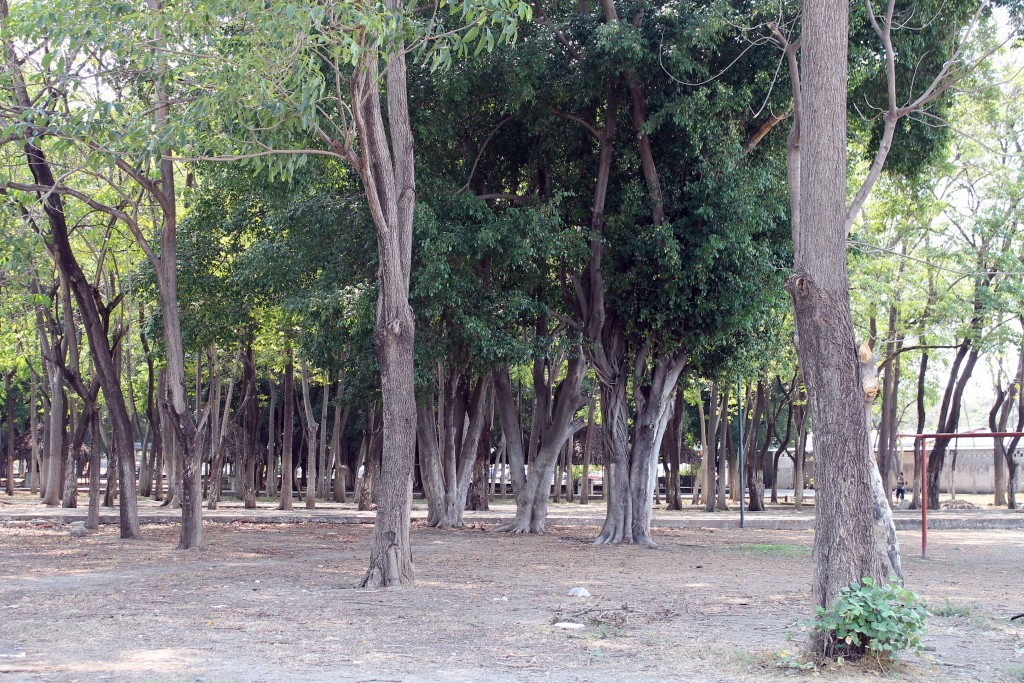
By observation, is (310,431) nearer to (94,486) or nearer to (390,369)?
(94,486)

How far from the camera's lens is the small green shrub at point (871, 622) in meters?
6.93

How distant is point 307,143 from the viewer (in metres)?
15.3

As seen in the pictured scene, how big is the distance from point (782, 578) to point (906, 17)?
924 cm

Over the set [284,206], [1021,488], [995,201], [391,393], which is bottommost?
[1021,488]

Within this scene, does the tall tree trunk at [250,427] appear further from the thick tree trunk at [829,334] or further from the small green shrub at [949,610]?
the thick tree trunk at [829,334]

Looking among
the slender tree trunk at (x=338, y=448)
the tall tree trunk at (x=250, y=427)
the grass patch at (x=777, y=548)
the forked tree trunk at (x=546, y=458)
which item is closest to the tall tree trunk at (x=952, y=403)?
the grass patch at (x=777, y=548)

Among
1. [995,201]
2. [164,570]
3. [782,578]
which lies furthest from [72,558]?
[995,201]

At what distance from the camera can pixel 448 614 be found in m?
10.0

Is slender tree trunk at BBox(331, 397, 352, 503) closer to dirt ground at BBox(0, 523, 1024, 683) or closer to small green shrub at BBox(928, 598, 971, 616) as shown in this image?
dirt ground at BBox(0, 523, 1024, 683)

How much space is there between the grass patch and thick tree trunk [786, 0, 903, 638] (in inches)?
440

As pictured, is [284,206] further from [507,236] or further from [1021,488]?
[1021,488]

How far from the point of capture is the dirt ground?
23.8ft

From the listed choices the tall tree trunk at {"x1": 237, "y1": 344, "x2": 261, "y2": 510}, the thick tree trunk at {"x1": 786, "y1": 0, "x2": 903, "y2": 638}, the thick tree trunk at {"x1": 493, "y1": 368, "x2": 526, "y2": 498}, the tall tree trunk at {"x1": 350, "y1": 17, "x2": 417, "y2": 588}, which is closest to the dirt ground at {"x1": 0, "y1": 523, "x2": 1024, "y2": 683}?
the tall tree trunk at {"x1": 350, "y1": 17, "x2": 417, "y2": 588}

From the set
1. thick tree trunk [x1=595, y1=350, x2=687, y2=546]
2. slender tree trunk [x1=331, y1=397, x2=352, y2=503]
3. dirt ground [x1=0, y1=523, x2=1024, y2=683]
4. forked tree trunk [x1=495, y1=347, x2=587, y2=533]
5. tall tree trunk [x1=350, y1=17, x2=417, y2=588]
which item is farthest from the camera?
slender tree trunk [x1=331, y1=397, x2=352, y2=503]
